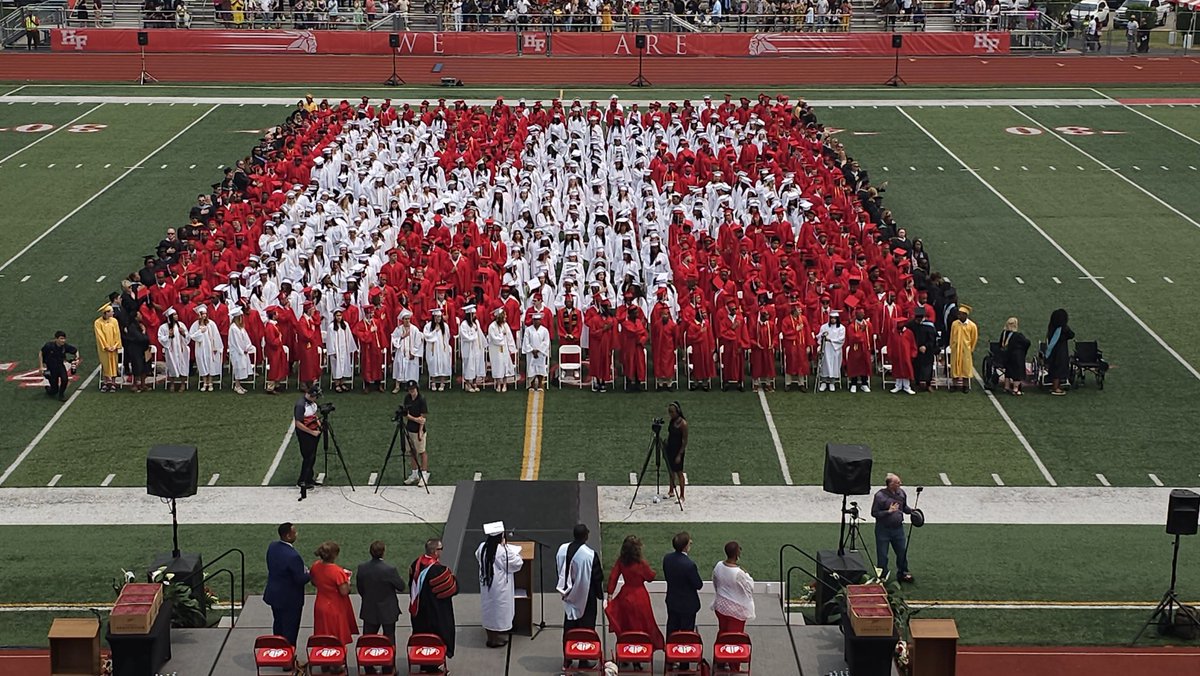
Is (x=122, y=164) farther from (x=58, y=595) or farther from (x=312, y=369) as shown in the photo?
(x=58, y=595)

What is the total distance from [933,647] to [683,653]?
7.69 ft

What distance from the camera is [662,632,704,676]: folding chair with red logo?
51.5 feet

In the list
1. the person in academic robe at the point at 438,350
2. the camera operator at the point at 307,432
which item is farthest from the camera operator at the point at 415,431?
the person in academic robe at the point at 438,350

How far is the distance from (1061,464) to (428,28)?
41247mm

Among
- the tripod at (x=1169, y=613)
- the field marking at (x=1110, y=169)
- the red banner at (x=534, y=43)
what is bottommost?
the tripod at (x=1169, y=613)

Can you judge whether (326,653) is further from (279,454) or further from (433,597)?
(279,454)

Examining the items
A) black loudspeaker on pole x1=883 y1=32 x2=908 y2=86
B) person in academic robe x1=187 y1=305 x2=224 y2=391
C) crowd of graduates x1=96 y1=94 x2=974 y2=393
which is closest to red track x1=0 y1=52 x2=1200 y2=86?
black loudspeaker on pole x1=883 y1=32 x2=908 y2=86

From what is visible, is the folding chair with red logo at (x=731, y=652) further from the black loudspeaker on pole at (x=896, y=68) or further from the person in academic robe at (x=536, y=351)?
the black loudspeaker on pole at (x=896, y=68)

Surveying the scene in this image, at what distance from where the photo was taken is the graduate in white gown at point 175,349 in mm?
26656

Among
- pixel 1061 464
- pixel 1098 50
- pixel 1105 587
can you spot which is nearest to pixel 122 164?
pixel 1061 464

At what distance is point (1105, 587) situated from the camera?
19.5 meters

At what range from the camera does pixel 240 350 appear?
2681cm

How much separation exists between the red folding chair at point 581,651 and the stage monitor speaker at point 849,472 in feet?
12.3

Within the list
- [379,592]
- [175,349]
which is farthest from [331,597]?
[175,349]
